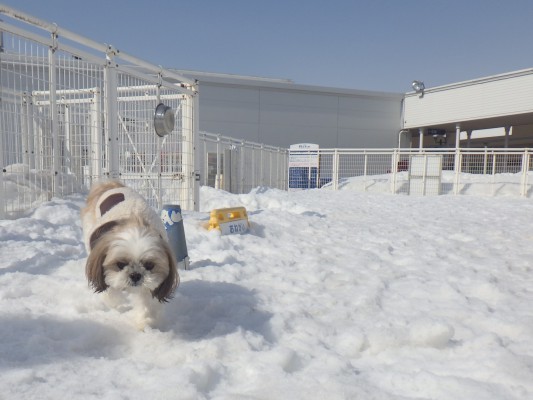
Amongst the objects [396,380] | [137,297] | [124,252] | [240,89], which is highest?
[240,89]

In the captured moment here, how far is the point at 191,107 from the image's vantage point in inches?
277

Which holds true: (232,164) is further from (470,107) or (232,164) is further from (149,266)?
(470,107)

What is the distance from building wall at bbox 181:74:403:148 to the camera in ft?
66.0

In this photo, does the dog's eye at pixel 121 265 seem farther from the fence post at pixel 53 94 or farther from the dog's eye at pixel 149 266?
the fence post at pixel 53 94

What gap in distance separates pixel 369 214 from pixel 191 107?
430 centimetres

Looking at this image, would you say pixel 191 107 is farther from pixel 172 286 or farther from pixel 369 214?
pixel 172 286

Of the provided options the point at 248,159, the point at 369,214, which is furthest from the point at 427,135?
the point at 369,214

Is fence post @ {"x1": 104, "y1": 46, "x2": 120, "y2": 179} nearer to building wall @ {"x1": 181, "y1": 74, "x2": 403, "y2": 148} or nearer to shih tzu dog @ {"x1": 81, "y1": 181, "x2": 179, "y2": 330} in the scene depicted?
shih tzu dog @ {"x1": 81, "y1": 181, "x2": 179, "y2": 330}

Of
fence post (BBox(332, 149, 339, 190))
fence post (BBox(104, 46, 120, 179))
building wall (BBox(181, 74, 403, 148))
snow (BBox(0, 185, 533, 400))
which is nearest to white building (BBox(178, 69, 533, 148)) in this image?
building wall (BBox(181, 74, 403, 148))

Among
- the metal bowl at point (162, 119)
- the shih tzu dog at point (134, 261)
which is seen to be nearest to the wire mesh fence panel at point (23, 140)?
the metal bowl at point (162, 119)

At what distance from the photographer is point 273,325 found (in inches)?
104

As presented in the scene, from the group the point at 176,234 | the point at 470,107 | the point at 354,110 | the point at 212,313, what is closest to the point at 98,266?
the point at 212,313

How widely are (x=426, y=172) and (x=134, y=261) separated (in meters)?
13.8

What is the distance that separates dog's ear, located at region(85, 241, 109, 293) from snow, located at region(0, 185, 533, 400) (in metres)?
0.35
